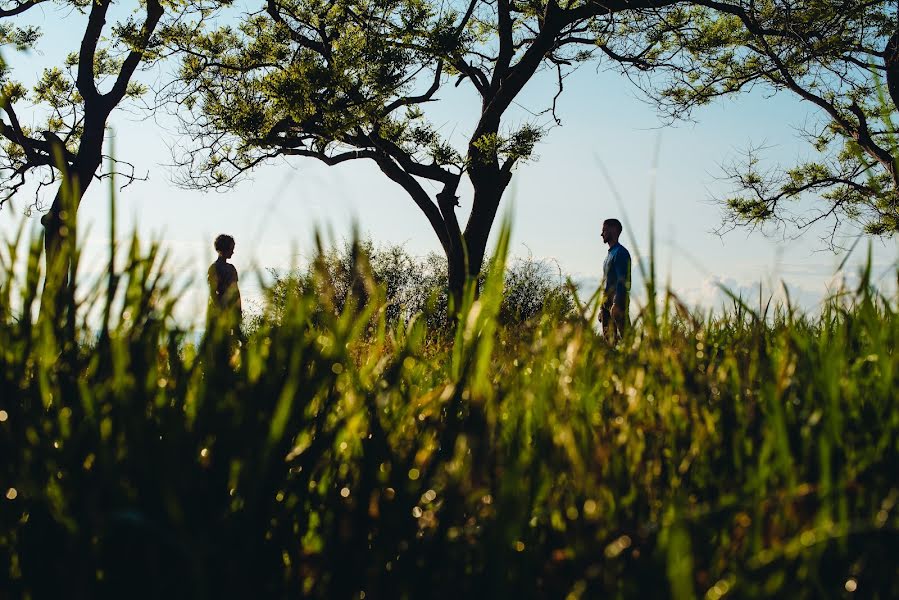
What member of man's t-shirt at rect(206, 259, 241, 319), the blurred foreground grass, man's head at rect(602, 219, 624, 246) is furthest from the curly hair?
the blurred foreground grass

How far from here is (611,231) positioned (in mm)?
9484

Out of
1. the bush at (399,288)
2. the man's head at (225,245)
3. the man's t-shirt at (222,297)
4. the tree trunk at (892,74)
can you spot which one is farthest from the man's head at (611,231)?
the tree trunk at (892,74)

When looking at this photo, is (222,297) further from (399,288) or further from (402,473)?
(399,288)

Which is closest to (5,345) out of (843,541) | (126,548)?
(126,548)

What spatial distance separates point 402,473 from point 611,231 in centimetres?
867

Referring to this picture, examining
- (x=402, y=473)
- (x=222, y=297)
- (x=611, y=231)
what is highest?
(x=611, y=231)

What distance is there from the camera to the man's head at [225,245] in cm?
928

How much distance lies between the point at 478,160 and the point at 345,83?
3428 mm

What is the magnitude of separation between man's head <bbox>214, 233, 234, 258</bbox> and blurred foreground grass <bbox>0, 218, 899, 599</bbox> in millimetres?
8169

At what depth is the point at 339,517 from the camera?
3.62 feet

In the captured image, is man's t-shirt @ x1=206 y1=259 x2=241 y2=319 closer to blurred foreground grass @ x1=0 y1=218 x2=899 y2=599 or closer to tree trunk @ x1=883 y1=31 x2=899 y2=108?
blurred foreground grass @ x1=0 y1=218 x2=899 y2=599

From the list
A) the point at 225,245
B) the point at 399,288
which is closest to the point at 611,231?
the point at 225,245

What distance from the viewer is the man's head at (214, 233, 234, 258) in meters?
9.28

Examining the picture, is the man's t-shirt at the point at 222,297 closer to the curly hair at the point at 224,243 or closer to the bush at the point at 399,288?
the bush at the point at 399,288
